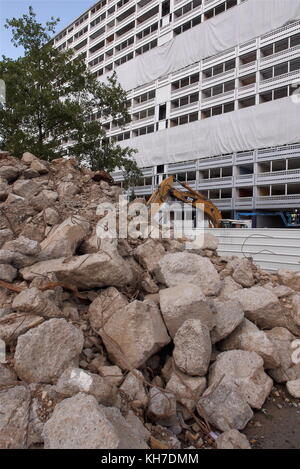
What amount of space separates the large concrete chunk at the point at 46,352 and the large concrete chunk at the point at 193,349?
1032 millimetres

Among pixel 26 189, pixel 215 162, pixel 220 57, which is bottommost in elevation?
pixel 26 189

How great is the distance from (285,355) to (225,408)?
52.7 inches

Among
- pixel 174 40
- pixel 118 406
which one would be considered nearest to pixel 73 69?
pixel 118 406

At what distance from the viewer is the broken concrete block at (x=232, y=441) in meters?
2.56

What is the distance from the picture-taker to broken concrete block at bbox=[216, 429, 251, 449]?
256 cm

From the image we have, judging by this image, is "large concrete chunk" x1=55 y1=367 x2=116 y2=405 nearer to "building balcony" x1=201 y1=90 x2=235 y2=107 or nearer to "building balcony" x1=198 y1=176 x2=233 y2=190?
"building balcony" x1=198 y1=176 x2=233 y2=190

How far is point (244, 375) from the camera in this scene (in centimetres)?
328

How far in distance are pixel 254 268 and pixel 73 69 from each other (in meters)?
11.3

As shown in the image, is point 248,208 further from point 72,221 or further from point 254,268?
point 72,221

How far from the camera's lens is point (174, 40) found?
31516mm

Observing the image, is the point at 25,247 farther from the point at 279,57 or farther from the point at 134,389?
the point at 279,57

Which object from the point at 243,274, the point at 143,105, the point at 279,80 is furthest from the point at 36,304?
the point at 143,105

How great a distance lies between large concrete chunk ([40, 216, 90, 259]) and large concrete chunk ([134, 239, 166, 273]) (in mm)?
913

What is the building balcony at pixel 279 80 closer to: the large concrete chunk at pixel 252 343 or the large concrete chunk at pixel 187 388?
the large concrete chunk at pixel 252 343
